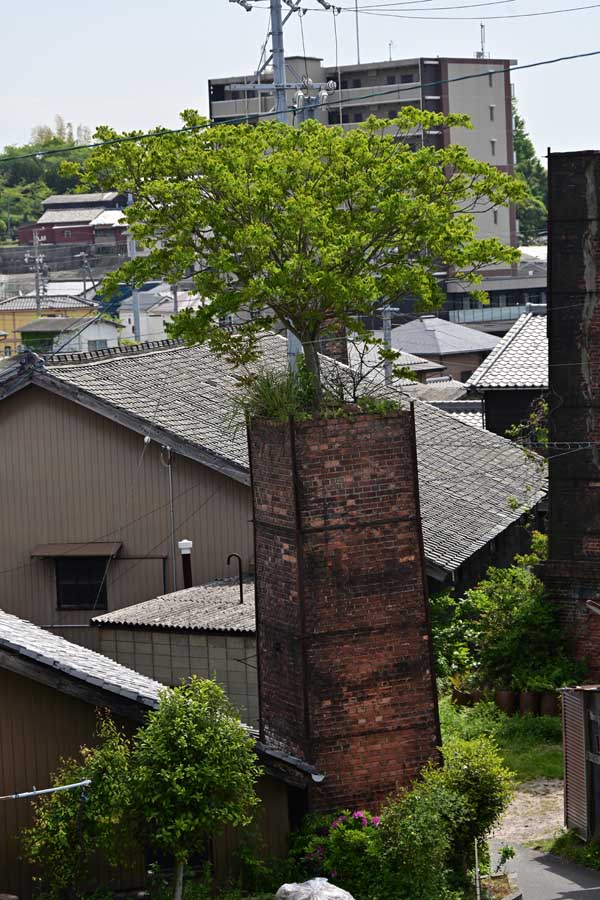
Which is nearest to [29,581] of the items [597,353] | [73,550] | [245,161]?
[73,550]

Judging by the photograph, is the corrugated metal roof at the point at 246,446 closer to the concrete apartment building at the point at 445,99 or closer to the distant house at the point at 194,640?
the distant house at the point at 194,640

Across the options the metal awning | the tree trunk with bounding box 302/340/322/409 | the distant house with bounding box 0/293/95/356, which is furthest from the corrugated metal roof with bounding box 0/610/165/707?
the distant house with bounding box 0/293/95/356

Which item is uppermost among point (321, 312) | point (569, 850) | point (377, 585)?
point (321, 312)

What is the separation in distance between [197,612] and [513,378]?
13843 mm

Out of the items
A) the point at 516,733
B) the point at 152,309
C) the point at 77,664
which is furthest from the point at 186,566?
the point at 152,309

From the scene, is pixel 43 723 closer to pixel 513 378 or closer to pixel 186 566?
pixel 186 566

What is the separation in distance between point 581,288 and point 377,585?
10.1m

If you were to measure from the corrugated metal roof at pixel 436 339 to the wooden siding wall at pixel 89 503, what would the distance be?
40604 millimetres

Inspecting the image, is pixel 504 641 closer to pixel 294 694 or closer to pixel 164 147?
pixel 294 694

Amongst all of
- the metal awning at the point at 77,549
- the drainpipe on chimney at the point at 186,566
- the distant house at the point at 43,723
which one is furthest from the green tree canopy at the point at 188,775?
the metal awning at the point at 77,549

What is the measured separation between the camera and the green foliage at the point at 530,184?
401ft

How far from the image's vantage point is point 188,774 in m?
12.5

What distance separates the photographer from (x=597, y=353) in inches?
917

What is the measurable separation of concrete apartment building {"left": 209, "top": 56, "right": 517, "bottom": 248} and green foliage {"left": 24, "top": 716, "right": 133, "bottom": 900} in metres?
75.8
